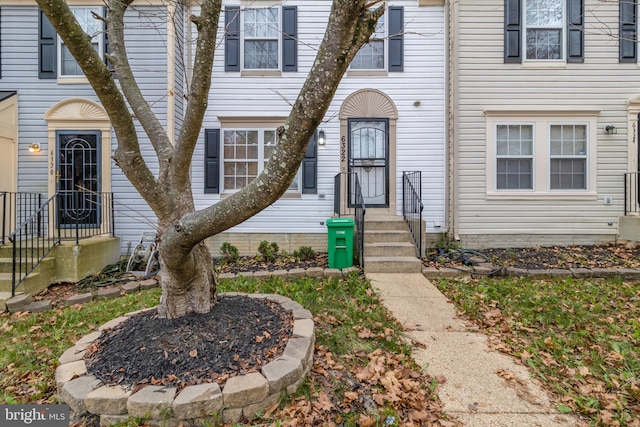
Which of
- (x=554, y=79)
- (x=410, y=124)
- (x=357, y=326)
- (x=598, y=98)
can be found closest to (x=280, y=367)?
(x=357, y=326)

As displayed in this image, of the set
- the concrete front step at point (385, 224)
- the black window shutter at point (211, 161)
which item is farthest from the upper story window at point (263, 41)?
the concrete front step at point (385, 224)

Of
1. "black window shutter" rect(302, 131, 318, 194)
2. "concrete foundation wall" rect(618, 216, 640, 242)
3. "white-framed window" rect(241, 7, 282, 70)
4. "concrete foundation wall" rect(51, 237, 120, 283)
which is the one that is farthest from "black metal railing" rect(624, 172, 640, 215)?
"concrete foundation wall" rect(51, 237, 120, 283)

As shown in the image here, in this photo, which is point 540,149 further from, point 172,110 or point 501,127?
point 172,110

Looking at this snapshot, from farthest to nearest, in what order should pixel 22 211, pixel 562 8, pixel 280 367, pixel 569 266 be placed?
pixel 562 8, pixel 22 211, pixel 569 266, pixel 280 367

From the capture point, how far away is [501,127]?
713 centimetres

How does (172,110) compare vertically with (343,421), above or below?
above

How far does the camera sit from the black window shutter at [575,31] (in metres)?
6.92

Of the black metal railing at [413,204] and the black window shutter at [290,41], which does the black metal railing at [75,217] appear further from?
the black metal railing at [413,204]

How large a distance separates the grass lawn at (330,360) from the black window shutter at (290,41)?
517 cm

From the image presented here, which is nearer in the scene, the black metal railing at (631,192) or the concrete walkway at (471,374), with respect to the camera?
the concrete walkway at (471,374)

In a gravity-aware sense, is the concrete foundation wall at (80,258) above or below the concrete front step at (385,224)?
below

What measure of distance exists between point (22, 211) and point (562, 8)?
1254cm

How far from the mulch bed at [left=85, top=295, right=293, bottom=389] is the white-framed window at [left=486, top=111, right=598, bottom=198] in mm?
6357

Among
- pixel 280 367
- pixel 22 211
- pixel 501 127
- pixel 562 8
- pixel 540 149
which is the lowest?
pixel 280 367
